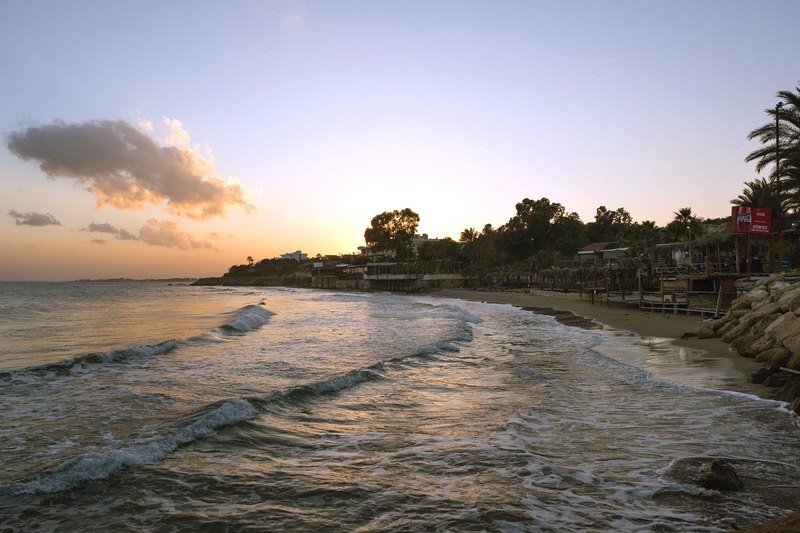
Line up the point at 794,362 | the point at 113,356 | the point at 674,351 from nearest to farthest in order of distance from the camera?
the point at 794,362, the point at 113,356, the point at 674,351

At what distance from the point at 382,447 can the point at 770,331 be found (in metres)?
11.7

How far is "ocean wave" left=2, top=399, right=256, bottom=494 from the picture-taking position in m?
5.82

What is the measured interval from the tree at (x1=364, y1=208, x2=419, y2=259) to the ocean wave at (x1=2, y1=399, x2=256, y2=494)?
119m

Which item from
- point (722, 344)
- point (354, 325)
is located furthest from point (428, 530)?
point (354, 325)

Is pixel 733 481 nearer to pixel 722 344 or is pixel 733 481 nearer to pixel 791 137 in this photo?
pixel 722 344

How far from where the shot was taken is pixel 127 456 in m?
6.57

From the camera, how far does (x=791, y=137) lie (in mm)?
28281

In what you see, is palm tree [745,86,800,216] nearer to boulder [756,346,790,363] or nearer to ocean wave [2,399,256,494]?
boulder [756,346,790,363]

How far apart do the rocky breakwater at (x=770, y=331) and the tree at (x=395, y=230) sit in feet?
354

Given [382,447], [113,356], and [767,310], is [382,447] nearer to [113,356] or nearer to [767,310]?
Answer: [113,356]

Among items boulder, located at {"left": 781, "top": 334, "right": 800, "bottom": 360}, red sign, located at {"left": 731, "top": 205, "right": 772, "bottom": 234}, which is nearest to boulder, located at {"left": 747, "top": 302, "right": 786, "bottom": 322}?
boulder, located at {"left": 781, "top": 334, "right": 800, "bottom": 360}

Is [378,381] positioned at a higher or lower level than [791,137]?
lower

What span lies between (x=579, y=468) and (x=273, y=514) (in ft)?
12.7

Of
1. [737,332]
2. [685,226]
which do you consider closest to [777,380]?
[737,332]
